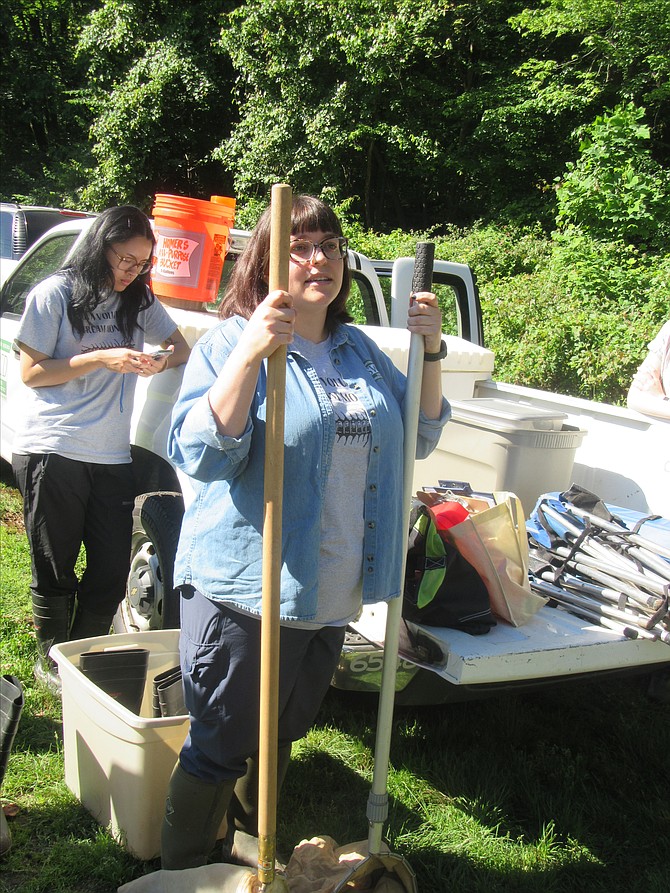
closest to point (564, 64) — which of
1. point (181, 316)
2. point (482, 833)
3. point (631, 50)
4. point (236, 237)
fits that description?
point (631, 50)

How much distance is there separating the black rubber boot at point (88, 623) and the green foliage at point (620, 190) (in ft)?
31.3

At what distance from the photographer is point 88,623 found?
3.48 metres

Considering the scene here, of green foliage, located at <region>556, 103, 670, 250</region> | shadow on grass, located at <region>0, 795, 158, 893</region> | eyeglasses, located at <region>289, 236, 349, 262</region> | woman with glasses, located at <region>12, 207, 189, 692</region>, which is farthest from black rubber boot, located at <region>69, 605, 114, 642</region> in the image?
green foliage, located at <region>556, 103, 670, 250</region>

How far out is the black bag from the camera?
Answer: 2.58 m

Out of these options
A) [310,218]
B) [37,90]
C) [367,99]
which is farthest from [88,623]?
[37,90]

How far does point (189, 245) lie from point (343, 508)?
6.64 ft

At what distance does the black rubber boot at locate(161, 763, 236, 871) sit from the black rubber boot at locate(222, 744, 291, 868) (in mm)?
116

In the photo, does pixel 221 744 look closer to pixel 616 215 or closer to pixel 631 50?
pixel 616 215

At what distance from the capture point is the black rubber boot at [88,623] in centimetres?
347

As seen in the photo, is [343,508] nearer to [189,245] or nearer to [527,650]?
[527,650]

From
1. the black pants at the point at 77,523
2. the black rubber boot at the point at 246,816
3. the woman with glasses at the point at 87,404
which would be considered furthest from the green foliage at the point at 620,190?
the black rubber boot at the point at 246,816

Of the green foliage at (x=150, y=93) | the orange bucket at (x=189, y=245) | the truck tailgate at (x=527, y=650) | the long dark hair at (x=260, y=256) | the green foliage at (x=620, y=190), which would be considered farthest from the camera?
the green foliage at (x=150, y=93)

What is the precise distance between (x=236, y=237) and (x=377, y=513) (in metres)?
2.88

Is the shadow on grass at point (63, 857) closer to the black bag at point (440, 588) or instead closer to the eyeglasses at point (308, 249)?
the black bag at point (440, 588)
